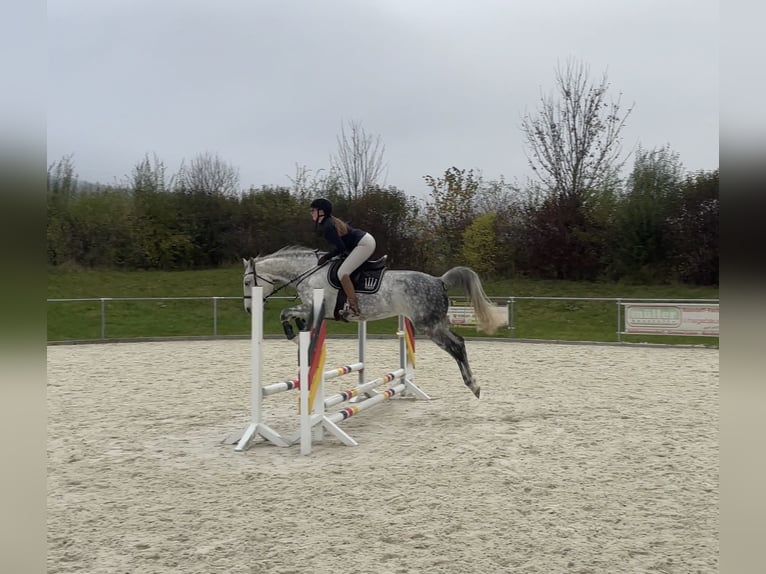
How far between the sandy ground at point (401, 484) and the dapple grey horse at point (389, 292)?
1.04 metres

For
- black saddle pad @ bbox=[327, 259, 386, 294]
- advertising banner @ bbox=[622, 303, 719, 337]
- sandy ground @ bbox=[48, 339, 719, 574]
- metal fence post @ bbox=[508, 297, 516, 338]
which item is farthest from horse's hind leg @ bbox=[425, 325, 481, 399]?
advertising banner @ bbox=[622, 303, 719, 337]

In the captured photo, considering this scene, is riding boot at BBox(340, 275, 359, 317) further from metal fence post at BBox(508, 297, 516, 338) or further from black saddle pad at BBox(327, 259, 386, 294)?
metal fence post at BBox(508, 297, 516, 338)

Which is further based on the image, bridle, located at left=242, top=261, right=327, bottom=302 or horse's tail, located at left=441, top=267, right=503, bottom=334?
horse's tail, located at left=441, top=267, right=503, bottom=334

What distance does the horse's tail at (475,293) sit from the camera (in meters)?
7.27

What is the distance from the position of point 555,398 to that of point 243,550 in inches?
216

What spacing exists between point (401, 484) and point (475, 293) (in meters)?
3.28

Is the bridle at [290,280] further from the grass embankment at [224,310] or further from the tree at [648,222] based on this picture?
the tree at [648,222]

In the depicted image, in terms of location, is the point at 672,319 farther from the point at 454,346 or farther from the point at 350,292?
the point at 350,292

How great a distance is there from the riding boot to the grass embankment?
31.3 ft

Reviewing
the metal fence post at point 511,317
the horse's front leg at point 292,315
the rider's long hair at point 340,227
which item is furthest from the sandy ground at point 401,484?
the metal fence post at point 511,317

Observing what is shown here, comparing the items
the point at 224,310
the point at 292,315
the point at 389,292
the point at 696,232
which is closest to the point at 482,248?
the point at 696,232

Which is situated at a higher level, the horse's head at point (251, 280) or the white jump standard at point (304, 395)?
the horse's head at point (251, 280)

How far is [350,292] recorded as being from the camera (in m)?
6.64

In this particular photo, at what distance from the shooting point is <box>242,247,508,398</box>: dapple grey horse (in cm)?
684
